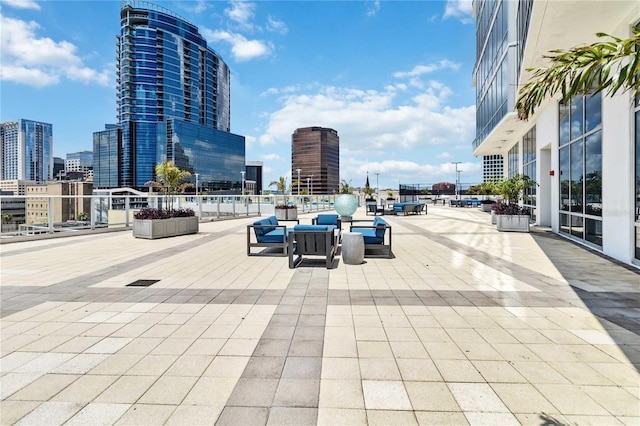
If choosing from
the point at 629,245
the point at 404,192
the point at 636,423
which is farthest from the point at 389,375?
the point at 404,192

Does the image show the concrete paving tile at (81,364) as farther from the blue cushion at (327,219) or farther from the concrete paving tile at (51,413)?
the blue cushion at (327,219)

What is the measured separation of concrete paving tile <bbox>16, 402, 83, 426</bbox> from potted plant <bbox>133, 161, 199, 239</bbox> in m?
9.59

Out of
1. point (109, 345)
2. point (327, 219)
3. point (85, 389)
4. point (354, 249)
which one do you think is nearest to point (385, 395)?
point (85, 389)

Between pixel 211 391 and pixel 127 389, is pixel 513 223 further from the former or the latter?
pixel 127 389

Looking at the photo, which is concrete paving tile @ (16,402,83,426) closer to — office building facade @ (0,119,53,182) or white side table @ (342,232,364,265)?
white side table @ (342,232,364,265)

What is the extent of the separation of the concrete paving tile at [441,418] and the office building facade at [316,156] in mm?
138118

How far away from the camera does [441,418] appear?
2.24 meters


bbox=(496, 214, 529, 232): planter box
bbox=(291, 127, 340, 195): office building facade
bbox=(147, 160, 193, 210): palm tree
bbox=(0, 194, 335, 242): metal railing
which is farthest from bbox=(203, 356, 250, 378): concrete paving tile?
bbox=(291, 127, 340, 195): office building facade

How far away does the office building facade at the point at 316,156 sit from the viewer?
473 feet

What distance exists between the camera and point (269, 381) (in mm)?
2684

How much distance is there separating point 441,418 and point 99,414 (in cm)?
238

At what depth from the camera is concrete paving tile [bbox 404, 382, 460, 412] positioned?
92.9 inches

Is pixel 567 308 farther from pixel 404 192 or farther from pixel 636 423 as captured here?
pixel 404 192

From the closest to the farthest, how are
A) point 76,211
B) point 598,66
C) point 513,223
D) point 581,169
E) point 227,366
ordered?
point 598,66 → point 227,366 → point 581,169 → point 76,211 → point 513,223
